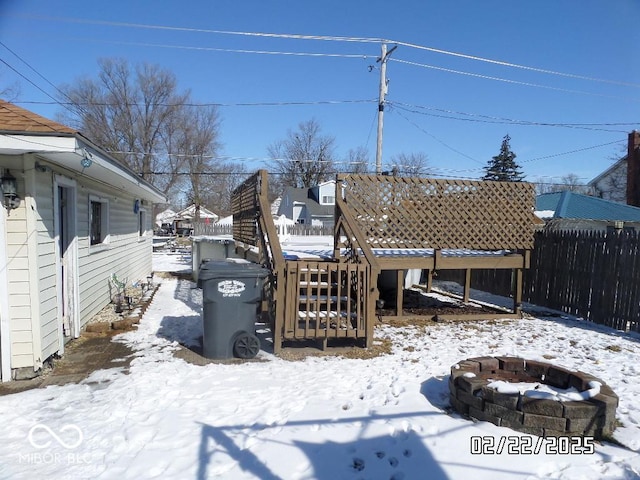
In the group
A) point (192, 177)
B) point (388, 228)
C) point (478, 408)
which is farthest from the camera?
point (192, 177)

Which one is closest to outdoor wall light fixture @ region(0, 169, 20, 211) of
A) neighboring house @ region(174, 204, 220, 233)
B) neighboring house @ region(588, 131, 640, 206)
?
neighboring house @ region(588, 131, 640, 206)

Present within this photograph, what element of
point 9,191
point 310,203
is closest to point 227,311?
point 9,191

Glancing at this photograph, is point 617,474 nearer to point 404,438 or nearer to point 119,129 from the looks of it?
point 404,438

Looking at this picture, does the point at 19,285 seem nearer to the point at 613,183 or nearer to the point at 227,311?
the point at 227,311

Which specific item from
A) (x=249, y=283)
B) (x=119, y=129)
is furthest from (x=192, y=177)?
(x=249, y=283)

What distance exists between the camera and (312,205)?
39125mm

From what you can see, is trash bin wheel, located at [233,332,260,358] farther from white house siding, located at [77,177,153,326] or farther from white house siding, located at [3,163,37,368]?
white house siding, located at [77,177,153,326]

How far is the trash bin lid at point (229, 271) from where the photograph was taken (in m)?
4.66

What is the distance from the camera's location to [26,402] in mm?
3490

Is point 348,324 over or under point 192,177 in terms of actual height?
under

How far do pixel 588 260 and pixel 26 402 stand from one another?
8660 mm
